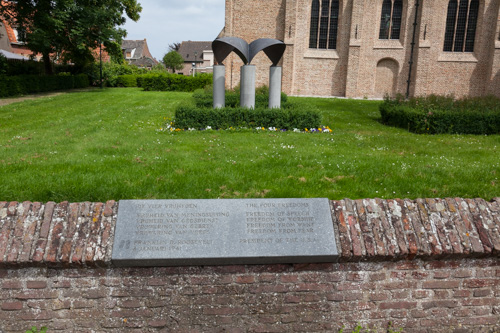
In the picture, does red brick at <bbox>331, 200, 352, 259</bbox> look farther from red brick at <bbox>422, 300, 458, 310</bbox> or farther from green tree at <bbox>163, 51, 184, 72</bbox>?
green tree at <bbox>163, 51, 184, 72</bbox>

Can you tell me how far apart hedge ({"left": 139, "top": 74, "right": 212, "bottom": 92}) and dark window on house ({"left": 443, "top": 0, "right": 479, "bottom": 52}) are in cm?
1791

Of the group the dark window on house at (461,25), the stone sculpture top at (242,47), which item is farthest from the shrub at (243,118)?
the dark window on house at (461,25)

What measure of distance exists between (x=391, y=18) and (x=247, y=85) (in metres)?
18.7

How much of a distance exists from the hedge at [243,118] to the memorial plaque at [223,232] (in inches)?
295

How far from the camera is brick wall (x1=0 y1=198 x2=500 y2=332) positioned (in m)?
3.06

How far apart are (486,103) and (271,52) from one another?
7512mm

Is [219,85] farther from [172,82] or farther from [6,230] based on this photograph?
[172,82]

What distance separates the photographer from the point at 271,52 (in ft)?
44.7

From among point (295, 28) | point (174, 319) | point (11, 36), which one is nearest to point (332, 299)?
point (174, 319)

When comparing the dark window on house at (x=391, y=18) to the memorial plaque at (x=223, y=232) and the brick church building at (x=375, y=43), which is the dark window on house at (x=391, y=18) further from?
the memorial plaque at (x=223, y=232)

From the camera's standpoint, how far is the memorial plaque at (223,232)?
307cm

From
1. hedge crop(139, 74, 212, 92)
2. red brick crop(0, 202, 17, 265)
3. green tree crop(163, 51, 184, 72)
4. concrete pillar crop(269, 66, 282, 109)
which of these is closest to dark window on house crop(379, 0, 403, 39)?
hedge crop(139, 74, 212, 92)

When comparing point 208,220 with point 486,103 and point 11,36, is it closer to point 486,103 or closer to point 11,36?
point 486,103

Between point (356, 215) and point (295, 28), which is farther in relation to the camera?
point (295, 28)
